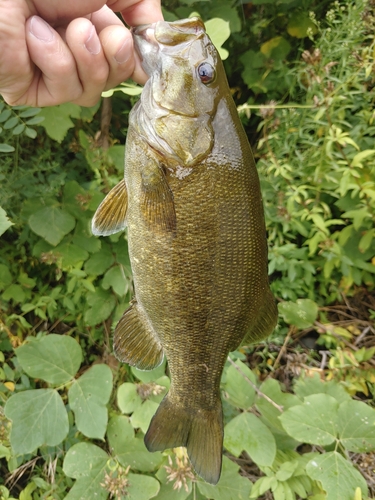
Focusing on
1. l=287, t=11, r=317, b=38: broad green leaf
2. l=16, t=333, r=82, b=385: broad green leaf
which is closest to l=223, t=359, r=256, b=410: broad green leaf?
l=16, t=333, r=82, b=385: broad green leaf

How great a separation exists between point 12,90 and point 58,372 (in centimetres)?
134

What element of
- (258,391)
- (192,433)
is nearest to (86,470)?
(192,433)

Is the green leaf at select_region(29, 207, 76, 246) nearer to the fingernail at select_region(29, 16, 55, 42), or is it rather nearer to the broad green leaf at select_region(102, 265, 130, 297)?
the broad green leaf at select_region(102, 265, 130, 297)

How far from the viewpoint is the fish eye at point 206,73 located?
1193 millimetres

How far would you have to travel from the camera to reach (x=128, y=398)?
1963mm

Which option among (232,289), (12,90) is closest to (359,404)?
(232,289)

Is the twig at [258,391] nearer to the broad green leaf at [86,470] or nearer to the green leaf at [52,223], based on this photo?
the broad green leaf at [86,470]

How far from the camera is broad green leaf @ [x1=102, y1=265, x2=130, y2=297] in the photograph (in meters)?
2.26

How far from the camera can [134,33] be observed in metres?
1.28

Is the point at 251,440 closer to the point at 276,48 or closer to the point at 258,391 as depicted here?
the point at 258,391

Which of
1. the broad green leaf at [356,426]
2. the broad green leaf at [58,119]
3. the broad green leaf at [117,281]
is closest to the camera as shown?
the broad green leaf at [356,426]

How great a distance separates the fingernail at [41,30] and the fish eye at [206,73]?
46cm

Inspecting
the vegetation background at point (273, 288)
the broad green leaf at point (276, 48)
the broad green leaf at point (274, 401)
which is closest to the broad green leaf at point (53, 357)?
the vegetation background at point (273, 288)

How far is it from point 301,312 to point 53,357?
→ 56.3 inches
